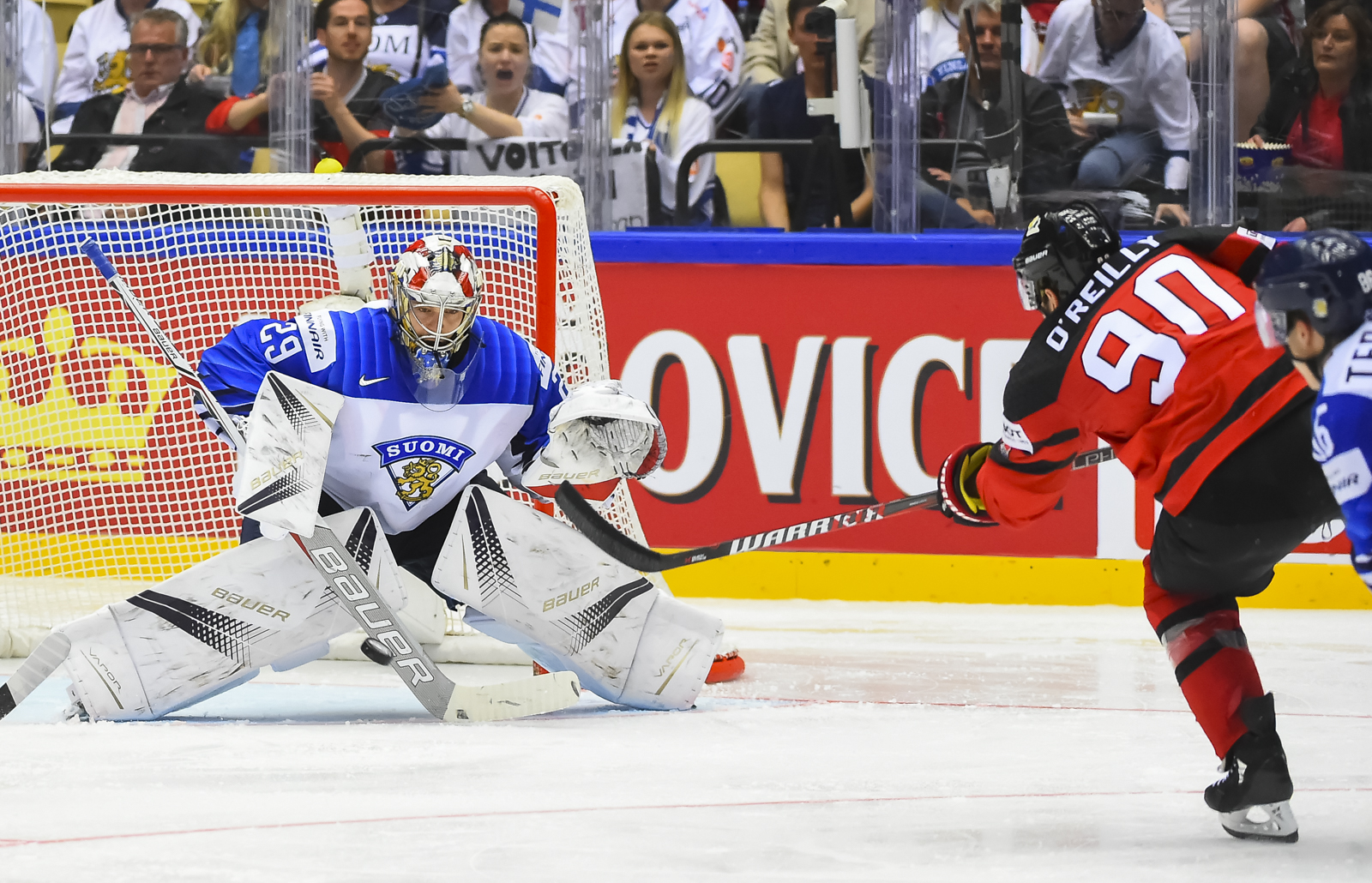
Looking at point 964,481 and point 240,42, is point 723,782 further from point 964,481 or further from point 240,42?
point 240,42

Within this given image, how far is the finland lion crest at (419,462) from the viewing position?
3494 mm

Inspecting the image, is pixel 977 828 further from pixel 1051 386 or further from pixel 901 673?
pixel 901 673

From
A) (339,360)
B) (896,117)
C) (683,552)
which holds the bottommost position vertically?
(683,552)

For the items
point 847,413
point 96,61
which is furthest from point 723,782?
point 96,61

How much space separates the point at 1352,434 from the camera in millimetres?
2104

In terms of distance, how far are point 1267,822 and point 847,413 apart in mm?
2589

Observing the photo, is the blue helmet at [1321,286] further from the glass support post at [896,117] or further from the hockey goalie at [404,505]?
the glass support post at [896,117]

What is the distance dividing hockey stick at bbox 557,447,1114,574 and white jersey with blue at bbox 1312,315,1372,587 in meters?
1.39

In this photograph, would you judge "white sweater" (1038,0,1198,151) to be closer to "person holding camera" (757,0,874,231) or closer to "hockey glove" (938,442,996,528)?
"person holding camera" (757,0,874,231)

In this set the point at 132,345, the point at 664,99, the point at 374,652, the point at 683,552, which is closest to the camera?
the point at 683,552

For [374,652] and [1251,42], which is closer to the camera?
[374,652]

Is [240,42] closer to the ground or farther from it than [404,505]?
farther from it

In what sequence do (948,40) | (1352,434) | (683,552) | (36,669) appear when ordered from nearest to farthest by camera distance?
1. (1352,434)
2. (36,669)
3. (683,552)
4. (948,40)

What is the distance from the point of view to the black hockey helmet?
2.77 m
